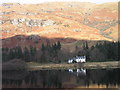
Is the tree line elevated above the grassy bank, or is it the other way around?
the tree line

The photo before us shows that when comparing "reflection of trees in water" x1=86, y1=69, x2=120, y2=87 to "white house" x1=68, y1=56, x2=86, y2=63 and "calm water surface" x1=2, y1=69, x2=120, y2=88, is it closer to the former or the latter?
"calm water surface" x1=2, y1=69, x2=120, y2=88

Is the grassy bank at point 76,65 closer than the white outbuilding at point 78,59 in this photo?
Yes

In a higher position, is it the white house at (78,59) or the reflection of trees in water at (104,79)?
the reflection of trees in water at (104,79)

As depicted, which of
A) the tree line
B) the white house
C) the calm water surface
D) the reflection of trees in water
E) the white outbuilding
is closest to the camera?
the calm water surface

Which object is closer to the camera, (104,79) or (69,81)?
(69,81)

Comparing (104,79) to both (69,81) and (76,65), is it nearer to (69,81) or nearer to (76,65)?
(69,81)

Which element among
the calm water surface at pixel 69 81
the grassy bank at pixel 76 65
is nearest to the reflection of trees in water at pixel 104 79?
the calm water surface at pixel 69 81

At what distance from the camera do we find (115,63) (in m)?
112

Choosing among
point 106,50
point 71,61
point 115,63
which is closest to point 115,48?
point 106,50

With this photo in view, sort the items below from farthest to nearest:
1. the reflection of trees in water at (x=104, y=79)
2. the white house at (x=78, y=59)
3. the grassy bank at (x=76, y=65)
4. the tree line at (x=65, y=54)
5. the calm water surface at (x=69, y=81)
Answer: the white house at (x=78, y=59) < the tree line at (x=65, y=54) < the grassy bank at (x=76, y=65) < the reflection of trees in water at (x=104, y=79) < the calm water surface at (x=69, y=81)

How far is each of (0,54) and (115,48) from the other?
216ft

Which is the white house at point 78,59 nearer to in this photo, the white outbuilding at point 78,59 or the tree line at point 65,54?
the white outbuilding at point 78,59

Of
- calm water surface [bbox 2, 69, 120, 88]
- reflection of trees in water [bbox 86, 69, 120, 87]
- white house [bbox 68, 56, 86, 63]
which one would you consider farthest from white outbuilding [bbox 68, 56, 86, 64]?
reflection of trees in water [bbox 86, 69, 120, 87]

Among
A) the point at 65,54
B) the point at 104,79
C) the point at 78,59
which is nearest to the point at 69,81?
the point at 104,79
